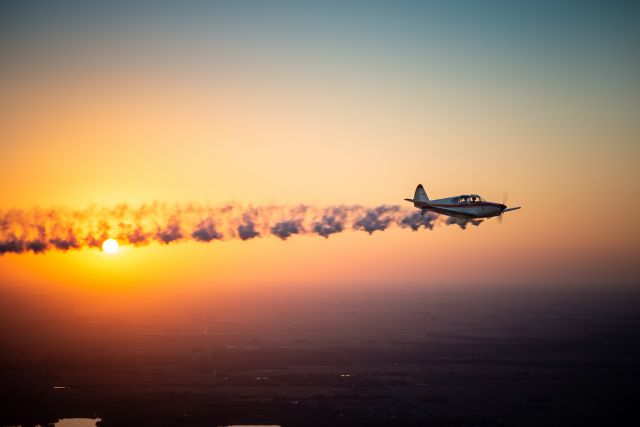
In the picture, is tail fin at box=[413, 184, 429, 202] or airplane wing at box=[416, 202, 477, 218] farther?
tail fin at box=[413, 184, 429, 202]

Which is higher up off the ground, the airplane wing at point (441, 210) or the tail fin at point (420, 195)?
the tail fin at point (420, 195)

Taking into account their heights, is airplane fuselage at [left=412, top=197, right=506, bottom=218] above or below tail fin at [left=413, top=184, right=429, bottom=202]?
below

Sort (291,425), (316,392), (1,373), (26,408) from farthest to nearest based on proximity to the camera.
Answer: (1,373), (316,392), (26,408), (291,425)

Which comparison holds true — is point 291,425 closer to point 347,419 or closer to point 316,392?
point 347,419

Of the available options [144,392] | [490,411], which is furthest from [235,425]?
[490,411]

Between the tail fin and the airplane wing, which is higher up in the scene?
the tail fin
